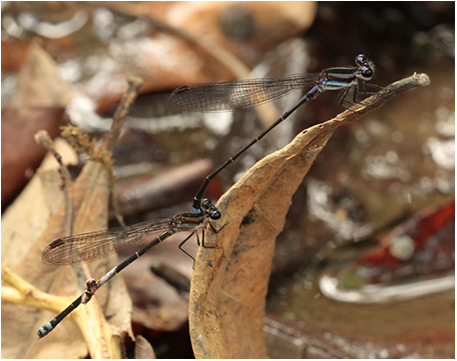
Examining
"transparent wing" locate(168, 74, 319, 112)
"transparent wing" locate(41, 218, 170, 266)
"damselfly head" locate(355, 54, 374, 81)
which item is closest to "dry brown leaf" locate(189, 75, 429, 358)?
"transparent wing" locate(41, 218, 170, 266)

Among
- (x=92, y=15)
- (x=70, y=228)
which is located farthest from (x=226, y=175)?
(x=92, y=15)

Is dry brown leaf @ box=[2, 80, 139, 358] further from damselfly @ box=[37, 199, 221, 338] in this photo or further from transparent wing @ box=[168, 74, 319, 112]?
transparent wing @ box=[168, 74, 319, 112]

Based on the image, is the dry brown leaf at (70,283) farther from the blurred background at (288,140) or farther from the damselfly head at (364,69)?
the damselfly head at (364,69)

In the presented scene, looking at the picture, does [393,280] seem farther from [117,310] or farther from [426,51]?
[426,51]

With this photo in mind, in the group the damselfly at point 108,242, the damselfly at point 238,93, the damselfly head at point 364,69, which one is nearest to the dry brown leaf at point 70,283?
the damselfly at point 108,242

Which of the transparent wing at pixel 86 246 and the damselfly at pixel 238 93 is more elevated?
the damselfly at pixel 238 93

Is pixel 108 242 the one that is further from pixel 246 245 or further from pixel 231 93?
pixel 231 93
